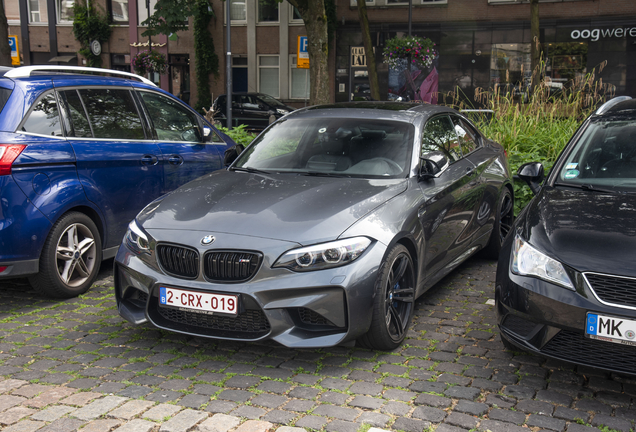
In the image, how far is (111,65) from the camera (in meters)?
35.0

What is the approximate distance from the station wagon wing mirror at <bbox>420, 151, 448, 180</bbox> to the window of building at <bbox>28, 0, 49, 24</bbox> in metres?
36.3

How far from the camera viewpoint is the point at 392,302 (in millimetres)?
4109

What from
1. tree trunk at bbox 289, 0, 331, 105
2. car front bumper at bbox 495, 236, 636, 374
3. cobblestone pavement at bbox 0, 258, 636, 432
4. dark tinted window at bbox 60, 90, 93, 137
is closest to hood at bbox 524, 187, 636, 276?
car front bumper at bbox 495, 236, 636, 374

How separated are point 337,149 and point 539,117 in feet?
18.8

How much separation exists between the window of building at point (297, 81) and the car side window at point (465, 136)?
2627 cm

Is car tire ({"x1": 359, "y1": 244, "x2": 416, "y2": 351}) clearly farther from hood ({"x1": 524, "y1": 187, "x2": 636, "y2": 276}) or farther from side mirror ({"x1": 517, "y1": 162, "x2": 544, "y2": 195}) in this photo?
side mirror ({"x1": 517, "y1": 162, "x2": 544, "y2": 195})

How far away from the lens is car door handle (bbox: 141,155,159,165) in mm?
5980

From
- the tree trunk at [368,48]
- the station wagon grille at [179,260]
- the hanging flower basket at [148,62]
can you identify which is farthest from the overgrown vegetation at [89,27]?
the station wagon grille at [179,260]

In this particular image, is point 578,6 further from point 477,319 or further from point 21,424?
point 21,424

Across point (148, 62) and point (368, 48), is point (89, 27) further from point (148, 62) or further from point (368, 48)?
point (368, 48)

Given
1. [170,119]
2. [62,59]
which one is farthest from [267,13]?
[170,119]

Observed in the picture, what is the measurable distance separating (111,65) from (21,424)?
34656 millimetres

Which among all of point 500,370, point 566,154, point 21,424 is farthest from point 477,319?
point 21,424

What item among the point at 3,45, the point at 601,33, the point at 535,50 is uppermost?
the point at 601,33
